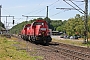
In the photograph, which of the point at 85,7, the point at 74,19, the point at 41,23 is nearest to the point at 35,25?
the point at 41,23

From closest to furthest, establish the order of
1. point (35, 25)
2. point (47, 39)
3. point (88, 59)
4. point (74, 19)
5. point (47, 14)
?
point (88, 59) → point (47, 39) → point (35, 25) → point (47, 14) → point (74, 19)

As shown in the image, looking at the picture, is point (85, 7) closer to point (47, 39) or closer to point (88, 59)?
point (47, 39)

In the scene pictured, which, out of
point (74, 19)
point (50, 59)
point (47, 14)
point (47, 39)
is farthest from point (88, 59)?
point (74, 19)

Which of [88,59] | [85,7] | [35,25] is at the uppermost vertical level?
[85,7]

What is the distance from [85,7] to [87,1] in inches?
44.8

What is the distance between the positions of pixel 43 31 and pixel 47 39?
1.36 metres

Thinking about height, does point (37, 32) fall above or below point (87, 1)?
below

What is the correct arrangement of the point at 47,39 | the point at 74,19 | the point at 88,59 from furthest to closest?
1. the point at 74,19
2. the point at 47,39
3. the point at 88,59

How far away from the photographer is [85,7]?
138ft

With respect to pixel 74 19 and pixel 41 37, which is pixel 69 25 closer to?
pixel 74 19

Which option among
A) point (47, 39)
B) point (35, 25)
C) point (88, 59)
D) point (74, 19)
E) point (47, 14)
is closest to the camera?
point (88, 59)

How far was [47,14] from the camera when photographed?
6556 cm

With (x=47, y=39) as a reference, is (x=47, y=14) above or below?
above

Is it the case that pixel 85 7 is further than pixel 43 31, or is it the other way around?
pixel 85 7
